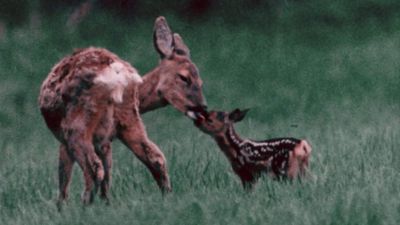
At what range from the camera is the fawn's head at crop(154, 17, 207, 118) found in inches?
425

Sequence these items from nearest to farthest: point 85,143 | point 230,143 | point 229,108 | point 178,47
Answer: point 85,143
point 178,47
point 230,143
point 229,108

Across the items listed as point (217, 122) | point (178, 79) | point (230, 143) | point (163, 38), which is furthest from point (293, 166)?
point (163, 38)

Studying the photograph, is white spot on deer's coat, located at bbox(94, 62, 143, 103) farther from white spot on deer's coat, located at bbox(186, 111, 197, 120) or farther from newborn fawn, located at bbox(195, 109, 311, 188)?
newborn fawn, located at bbox(195, 109, 311, 188)

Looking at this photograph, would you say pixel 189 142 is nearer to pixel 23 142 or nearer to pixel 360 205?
pixel 23 142

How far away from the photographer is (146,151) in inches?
416

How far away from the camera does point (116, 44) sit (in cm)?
1312

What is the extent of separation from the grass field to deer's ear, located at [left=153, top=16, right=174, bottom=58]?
956 millimetres

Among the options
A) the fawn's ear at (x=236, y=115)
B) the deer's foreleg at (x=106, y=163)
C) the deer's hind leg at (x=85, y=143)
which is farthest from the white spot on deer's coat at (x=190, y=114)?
the deer's hind leg at (x=85, y=143)

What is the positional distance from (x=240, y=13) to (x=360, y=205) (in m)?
4.27

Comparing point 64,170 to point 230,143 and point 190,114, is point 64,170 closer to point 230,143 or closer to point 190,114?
point 190,114

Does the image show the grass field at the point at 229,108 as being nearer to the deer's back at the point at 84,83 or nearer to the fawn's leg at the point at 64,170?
the fawn's leg at the point at 64,170

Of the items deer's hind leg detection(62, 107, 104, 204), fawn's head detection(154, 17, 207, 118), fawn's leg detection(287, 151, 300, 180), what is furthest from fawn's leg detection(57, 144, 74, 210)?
fawn's leg detection(287, 151, 300, 180)

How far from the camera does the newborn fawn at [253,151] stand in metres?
10.6

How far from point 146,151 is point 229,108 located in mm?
2326
